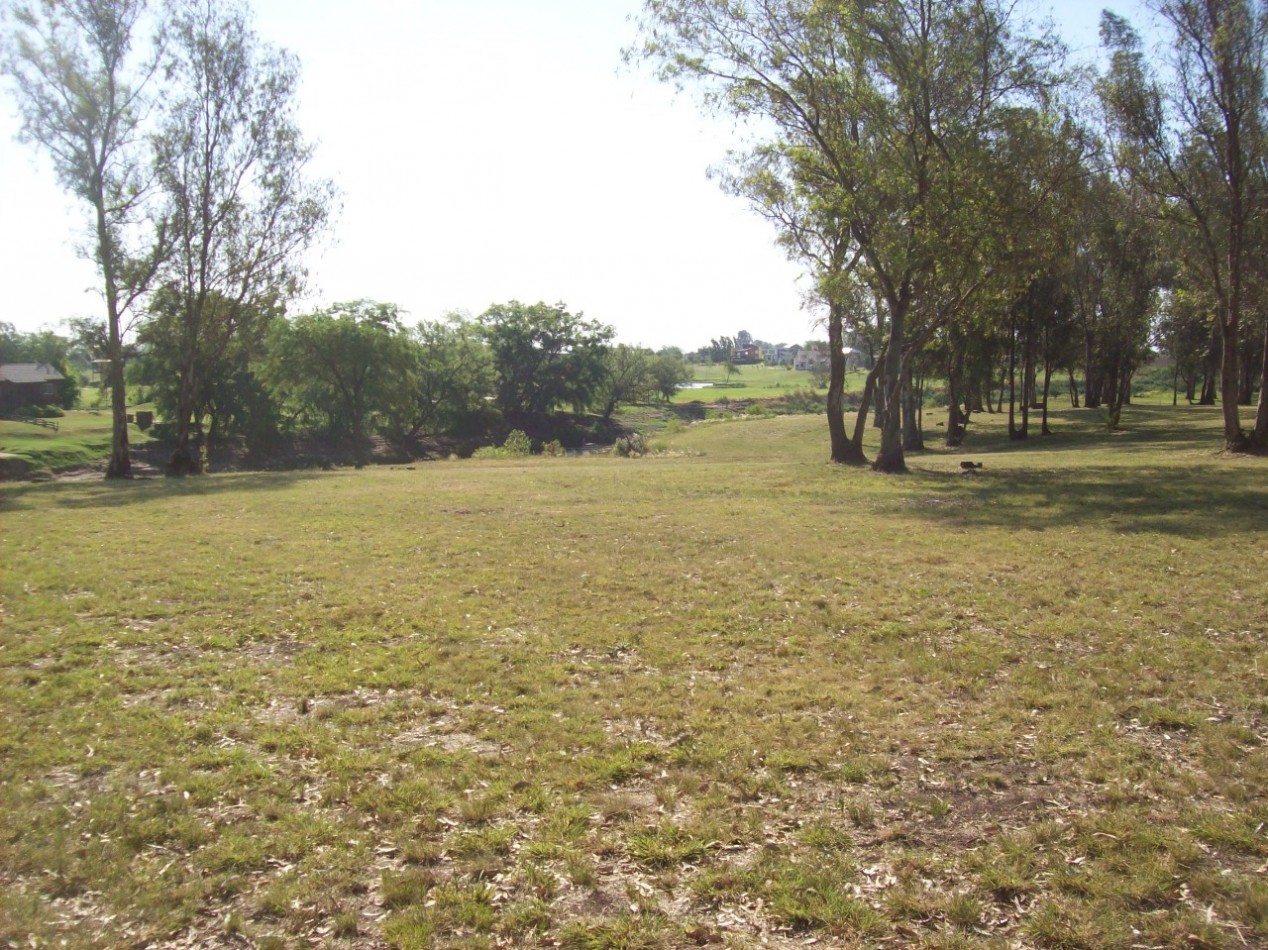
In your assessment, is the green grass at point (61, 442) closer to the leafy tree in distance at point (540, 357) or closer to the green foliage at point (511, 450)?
the green foliage at point (511, 450)

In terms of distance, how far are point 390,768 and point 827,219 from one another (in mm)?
23880

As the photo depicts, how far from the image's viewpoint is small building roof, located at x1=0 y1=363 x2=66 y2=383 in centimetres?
7550

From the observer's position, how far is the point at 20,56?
27.3 metres

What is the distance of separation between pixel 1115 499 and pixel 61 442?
6268cm

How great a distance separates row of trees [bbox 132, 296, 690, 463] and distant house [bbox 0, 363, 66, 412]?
24.1m

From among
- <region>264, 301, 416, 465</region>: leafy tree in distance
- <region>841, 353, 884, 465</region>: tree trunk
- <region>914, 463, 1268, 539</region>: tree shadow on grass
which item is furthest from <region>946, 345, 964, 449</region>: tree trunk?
<region>264, 301, 416, 465</region>: leafy tree in distance

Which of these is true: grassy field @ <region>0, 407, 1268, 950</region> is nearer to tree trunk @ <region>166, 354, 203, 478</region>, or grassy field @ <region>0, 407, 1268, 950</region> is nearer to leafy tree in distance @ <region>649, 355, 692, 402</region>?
tree trunk @ <region>166, 354, 203, 478</region>

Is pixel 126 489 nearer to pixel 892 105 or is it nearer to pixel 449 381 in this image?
pixel 892 105

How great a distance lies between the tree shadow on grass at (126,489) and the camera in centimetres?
2150

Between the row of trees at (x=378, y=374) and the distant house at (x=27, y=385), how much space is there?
24.1 metres

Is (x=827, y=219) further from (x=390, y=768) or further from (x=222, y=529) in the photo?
(x=390, y=768)

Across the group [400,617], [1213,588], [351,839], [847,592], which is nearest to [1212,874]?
[351,839]

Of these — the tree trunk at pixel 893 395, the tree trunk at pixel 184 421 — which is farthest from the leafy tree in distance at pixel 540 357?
the tree trunk at pixel 893 395

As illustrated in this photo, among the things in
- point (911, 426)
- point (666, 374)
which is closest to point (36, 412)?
point (666, 374)
